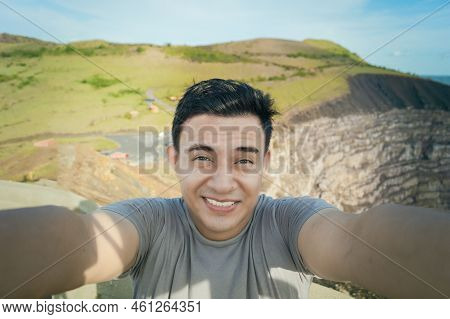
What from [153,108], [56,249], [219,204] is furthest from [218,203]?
[153,108]

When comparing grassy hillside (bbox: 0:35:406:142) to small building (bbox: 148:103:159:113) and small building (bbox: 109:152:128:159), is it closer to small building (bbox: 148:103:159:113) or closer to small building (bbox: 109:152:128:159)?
small building (bbox: 148:103:159:113)

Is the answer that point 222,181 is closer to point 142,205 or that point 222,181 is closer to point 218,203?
point 218,203

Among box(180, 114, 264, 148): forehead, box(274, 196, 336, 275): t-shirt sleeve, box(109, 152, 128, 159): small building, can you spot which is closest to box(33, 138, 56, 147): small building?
box(109, 152, 128, 159): small building

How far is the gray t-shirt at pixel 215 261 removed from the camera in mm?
1299

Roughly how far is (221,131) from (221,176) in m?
0.21

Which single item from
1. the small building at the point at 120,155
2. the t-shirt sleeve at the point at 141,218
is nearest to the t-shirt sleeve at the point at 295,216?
the t-shirt sleeve at the point at 141,218

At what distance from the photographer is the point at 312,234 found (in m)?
1.19

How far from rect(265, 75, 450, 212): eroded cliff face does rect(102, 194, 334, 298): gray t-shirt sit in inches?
493

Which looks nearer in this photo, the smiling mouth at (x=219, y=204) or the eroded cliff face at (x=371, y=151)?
the smiling mouth at (x=219, y=204)

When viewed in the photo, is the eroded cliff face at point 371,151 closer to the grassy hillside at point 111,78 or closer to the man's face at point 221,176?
the grassy hillside at point 111,78

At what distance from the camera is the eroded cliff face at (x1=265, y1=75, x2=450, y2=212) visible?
55.6 ft

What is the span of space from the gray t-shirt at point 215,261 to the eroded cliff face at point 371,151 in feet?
41.1

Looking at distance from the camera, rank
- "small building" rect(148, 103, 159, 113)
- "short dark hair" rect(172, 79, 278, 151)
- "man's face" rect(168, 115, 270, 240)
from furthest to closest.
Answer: "small building" rect(148, 103, 159, 113) < "short dark hair" rect(172, 79, 278, 151) < "man's face" rect(168, 115, 270, 240)

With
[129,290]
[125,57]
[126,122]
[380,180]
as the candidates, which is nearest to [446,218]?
[129,290]
